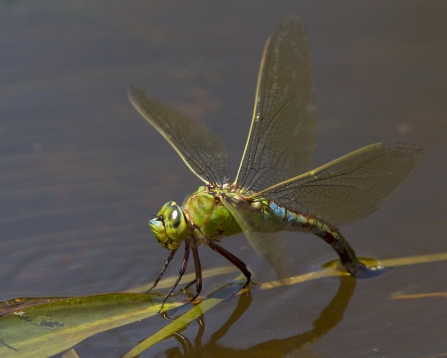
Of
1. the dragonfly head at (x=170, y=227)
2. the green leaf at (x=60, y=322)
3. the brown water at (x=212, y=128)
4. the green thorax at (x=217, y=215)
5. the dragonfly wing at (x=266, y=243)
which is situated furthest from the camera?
the green thorax at (x=217, y=215)

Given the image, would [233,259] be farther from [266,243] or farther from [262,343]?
[262,343]

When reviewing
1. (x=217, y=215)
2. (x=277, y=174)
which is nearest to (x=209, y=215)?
(x=217, y=215)

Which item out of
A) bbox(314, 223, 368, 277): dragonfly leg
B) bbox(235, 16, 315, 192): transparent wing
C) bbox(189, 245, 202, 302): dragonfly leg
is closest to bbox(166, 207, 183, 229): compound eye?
bbox(189, 245, 202, 302): dragonfly leg

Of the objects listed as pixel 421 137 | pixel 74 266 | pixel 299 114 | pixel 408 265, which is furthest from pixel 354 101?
pixel 74 266

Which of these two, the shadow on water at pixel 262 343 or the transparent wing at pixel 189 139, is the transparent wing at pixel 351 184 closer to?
the transparent wing at pixel 189 139

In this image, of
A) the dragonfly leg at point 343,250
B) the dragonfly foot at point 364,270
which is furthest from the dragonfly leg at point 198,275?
the dragonfly foot at point 364,270

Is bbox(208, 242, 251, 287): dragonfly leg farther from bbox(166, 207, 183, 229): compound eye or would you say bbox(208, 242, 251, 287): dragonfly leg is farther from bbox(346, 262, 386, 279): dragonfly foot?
bbox(346, 262, 386, 279): dragonfly foot
